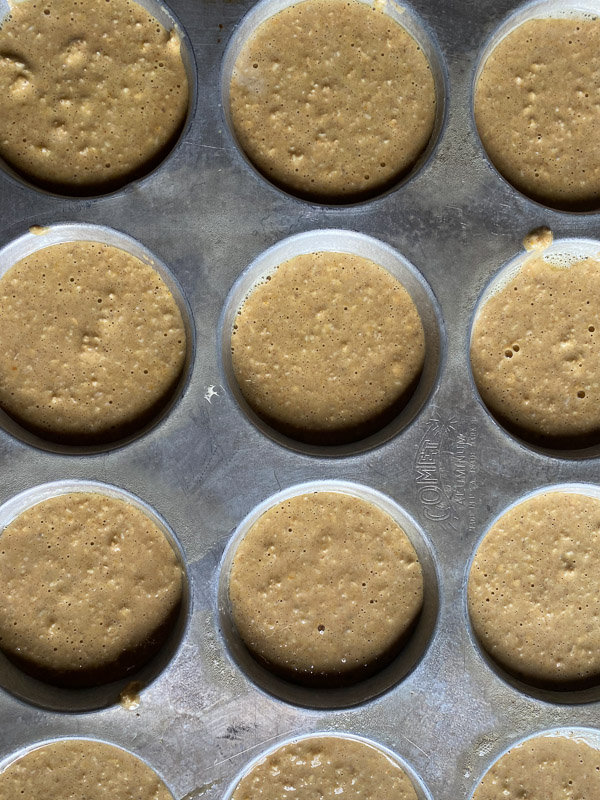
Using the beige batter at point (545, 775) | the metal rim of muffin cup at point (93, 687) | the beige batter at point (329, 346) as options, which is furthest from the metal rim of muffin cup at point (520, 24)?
the beige batter at point (545, 775)

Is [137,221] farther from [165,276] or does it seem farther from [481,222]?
[481,222]

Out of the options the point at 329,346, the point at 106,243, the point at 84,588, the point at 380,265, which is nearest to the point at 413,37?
the point at 380,265

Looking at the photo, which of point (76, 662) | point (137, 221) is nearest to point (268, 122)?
point (137, 221)

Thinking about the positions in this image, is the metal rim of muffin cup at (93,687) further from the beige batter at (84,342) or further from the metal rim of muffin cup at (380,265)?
the metal rim of muffin cup at (380,265)

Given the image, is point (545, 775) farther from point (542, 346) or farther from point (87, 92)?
point (87, 92)

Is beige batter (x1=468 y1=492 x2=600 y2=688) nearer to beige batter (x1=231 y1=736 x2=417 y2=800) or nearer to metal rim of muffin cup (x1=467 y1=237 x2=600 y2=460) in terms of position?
metal rim of muffin cup (x1=467 y1=237 x2=600 y2=460)

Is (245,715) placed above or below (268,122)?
below

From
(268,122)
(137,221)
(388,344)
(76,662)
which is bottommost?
(76,662)
